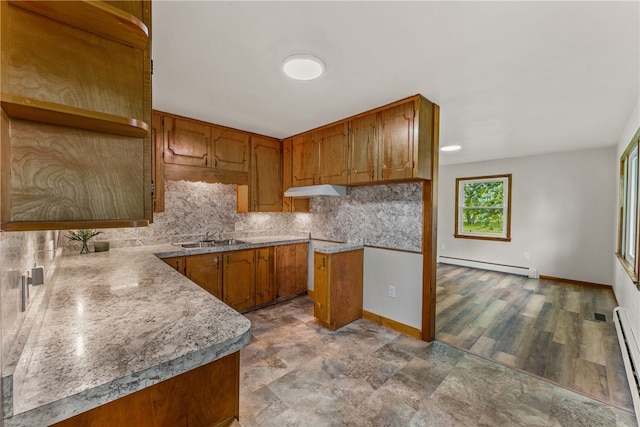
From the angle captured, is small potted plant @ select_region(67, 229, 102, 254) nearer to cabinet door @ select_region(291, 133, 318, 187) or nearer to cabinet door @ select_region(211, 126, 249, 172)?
cabinet door @ select_region(211, 126, 249, 172)

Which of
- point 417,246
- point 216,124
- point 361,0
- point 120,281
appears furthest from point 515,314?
point 216,124

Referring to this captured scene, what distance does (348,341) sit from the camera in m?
2.71

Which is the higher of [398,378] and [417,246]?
[417,246]

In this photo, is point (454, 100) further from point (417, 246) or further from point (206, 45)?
point (206, 45)

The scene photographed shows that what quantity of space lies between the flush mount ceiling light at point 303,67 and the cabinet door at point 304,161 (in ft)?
4.93

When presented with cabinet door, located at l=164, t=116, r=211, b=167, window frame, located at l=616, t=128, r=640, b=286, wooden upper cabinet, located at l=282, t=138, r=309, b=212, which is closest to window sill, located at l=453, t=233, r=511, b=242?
window frame, located at l=616, t=128, r=640, b=286

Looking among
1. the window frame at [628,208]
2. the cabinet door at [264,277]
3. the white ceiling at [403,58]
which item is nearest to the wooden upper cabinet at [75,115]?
the white ceiling at [403,58]

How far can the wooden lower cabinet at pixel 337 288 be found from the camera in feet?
9.60

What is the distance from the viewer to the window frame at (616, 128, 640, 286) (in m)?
2.80

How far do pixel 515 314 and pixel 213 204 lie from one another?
4.25m

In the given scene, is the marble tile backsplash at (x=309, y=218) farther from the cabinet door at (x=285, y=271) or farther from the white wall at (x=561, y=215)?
the white wall at (x=561, y=215)

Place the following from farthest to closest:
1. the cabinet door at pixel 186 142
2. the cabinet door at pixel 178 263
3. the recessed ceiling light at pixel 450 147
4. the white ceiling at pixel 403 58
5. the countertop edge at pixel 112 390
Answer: the recessed ceiling light at pixel 450 147 < the cabinet door at pixel 186 142 < the cabinet door at pixel 178 263 < the white ceiling at pixel 403 58 < the countertop edge at pixel 112 390

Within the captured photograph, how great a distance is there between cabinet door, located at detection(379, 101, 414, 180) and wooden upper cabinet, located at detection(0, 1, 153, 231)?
218cm

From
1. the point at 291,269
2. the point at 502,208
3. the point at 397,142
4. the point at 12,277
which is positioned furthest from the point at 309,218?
the point at 502,208
